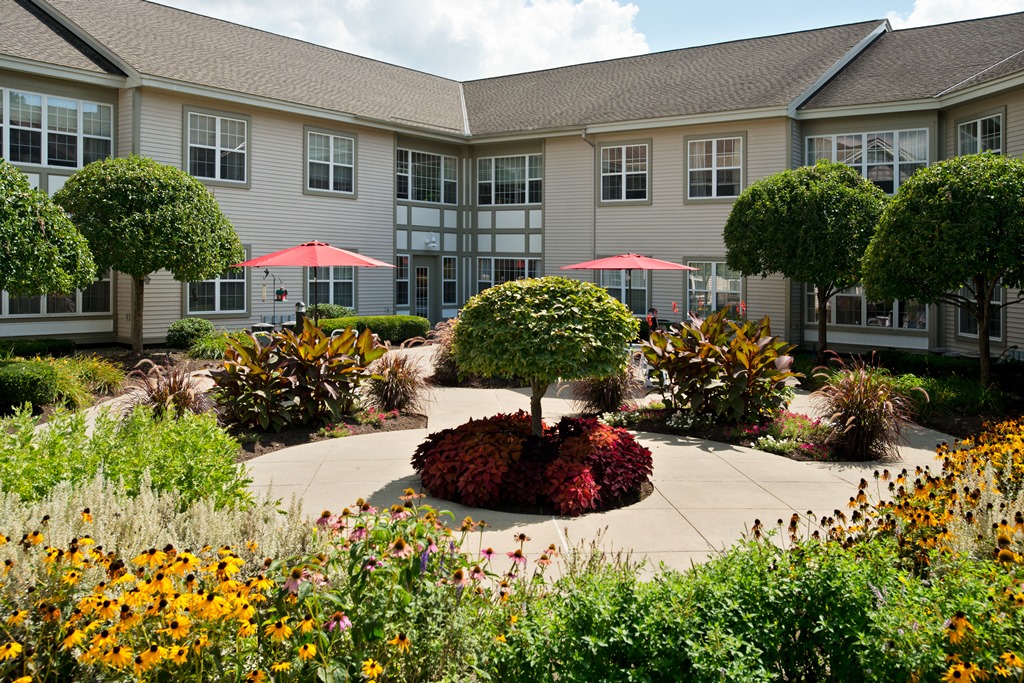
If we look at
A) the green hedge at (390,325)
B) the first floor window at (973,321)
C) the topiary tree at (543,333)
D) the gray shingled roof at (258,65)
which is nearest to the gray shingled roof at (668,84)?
the gray shingled roof at (258,65)

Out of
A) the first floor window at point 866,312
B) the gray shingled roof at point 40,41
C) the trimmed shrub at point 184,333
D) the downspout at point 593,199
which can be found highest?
the gray shingled roof at point 40,41

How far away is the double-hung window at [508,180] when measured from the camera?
26297 mm

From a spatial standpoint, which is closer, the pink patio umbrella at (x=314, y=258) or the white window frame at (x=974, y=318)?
the pink patio umbrella at (x=314, y=258)

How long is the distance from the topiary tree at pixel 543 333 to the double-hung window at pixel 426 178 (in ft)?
60.0

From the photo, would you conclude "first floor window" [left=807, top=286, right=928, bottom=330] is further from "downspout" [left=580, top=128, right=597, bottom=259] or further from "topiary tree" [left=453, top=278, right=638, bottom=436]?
"topiary tree" [left=453, top=278, right=638, bottom=436]

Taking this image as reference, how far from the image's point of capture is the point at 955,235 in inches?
474

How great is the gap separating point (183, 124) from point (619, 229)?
12.2 m

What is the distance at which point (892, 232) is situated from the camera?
42.7 feet

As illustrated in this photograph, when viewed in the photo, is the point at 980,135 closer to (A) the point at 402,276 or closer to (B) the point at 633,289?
(B) the point at 633,289

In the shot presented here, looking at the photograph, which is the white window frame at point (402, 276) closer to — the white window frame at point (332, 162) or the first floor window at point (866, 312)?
Answer: the white window frame at point (332, 162)

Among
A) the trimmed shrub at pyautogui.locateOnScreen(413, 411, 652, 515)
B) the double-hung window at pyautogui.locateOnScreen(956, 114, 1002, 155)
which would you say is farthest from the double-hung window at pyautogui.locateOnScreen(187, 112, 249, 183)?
the double-hung window at pyautogui.locateOnScreen(956, 114, 1002, 155)

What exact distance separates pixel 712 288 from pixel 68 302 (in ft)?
53.2

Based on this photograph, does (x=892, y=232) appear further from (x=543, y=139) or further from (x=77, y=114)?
(x=77, y=114)

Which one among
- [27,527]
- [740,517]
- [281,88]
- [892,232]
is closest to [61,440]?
[27,527]
